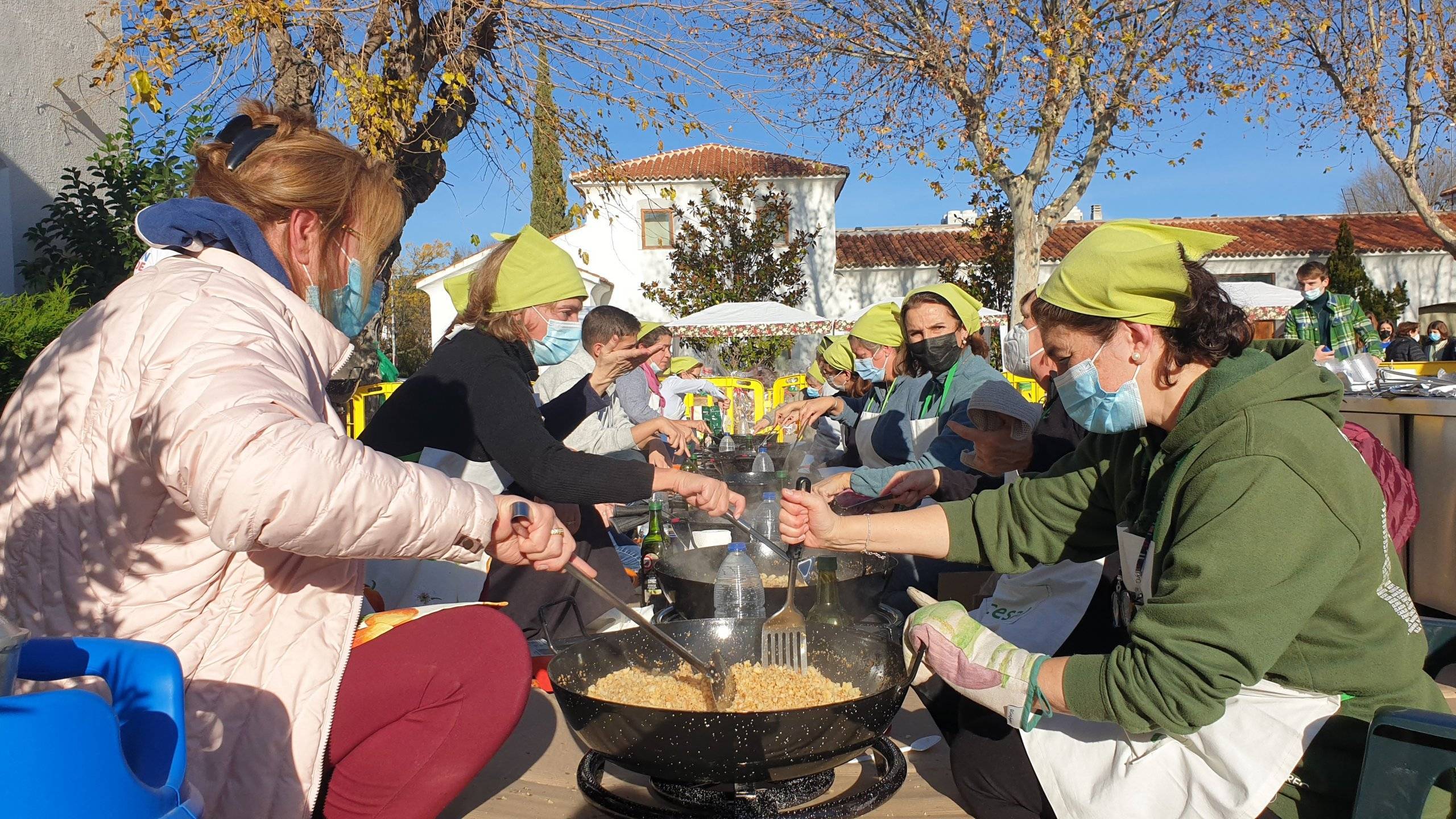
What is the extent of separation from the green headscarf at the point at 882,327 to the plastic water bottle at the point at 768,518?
2347 mm

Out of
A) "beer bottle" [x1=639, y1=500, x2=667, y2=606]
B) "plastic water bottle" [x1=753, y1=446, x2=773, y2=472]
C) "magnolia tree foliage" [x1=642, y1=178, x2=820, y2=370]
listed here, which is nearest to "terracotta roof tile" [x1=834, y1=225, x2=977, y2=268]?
"magnolia tree foliage" [x1=642, y1=178, x2=820, y2=370]

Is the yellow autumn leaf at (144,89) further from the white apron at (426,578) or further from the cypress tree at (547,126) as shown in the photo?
the white apron at (426,578)

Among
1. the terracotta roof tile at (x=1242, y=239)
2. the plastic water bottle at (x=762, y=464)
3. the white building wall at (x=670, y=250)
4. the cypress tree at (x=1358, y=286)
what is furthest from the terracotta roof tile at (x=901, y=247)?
the plastic water bottle at (x=762, y=464)

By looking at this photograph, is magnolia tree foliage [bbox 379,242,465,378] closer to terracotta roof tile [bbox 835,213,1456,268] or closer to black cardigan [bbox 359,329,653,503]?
terracotta roof tile [bbox 835,213,1456,268]

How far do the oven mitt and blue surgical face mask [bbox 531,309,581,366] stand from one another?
7.37ft

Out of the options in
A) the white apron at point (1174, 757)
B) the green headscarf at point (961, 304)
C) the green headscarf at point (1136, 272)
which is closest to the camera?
the white apron at point (1174, 757)

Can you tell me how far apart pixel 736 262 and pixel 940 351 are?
18257mm

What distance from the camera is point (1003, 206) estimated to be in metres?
20.4

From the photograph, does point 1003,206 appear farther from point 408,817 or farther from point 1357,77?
point 408,817

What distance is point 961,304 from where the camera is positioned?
492 cm

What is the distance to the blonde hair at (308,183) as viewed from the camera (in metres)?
1.93

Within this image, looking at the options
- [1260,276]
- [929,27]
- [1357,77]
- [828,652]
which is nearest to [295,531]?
[828,652]

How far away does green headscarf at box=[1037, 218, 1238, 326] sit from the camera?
190cm

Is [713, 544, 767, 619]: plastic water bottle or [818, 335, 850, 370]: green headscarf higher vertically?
[818, 335, 850, 370]: green headscarf
